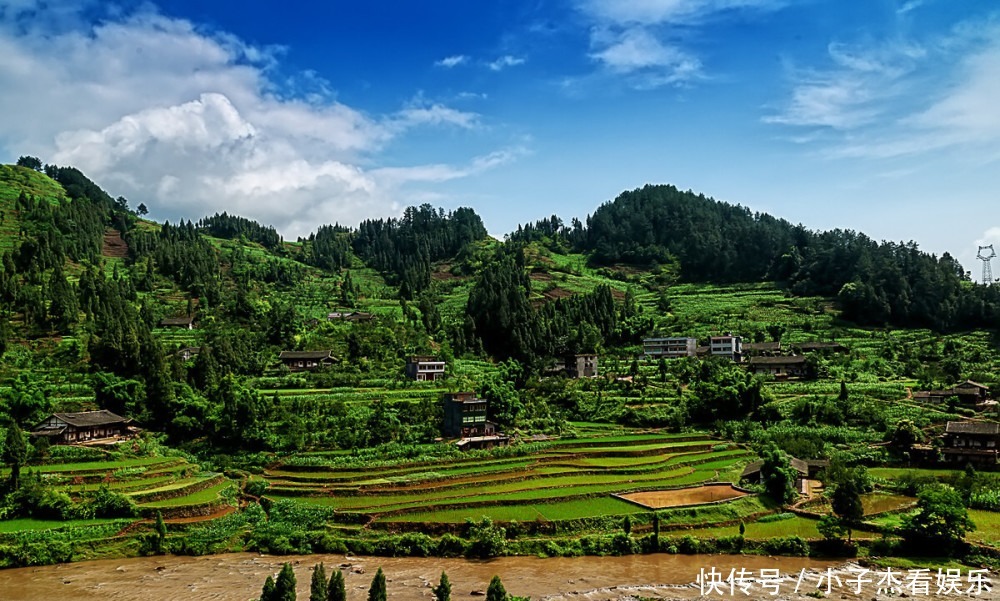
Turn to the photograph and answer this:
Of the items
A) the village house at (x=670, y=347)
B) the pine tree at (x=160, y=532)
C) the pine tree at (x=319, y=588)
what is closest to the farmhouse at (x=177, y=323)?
the pine tree at (x=160, y=532)

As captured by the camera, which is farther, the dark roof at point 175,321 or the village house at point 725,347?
the village house at point 725,347

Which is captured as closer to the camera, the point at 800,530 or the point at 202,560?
the point at 202,560

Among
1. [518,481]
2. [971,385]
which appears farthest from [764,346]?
[518,481]

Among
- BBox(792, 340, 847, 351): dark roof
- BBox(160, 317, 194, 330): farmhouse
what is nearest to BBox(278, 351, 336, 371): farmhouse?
BBox(160, 317, 194, 330): farmhouse

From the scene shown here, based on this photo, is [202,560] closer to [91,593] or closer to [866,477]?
[91,593]

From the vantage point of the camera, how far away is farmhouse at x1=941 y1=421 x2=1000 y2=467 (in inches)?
1807

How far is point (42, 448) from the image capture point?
44.8 metres

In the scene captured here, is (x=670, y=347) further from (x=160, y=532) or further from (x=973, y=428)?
(x=160, y=532)

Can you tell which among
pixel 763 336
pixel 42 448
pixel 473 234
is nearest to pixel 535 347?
pixel 763 336

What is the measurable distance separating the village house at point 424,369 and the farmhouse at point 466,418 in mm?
16441

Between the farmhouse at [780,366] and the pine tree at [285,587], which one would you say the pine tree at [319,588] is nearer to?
the pine tree at [285,587]

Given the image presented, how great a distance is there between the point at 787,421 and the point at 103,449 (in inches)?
1949

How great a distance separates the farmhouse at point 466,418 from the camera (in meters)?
53.1

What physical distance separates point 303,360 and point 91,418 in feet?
81.3
